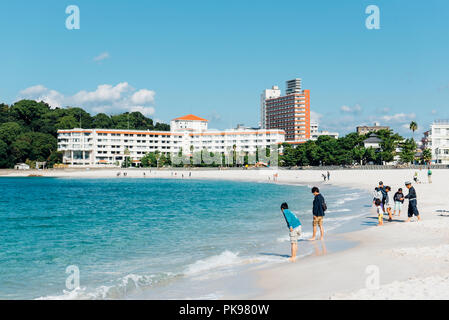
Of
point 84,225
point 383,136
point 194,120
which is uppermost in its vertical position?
point 194,120

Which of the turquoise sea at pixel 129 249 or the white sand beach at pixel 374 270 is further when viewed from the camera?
the turquoise sea at pixel 129 249

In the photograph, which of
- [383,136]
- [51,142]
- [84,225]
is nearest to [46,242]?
[84,225]

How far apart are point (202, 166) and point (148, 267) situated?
5095 inches

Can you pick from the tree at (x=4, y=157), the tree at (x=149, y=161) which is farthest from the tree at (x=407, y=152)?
the tree at (x=4, y=157)

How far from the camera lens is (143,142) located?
170250mm

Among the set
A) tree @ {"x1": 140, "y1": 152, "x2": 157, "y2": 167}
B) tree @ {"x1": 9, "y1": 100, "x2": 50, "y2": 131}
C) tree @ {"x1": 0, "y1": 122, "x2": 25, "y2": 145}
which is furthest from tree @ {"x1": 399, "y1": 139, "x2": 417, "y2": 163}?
tree @ {"x1": 9, "y1": 100, "x2": 50, "y2": 131}

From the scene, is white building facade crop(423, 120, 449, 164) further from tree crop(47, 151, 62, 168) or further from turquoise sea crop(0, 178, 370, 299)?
tree crop(47, 151, 62, 168)

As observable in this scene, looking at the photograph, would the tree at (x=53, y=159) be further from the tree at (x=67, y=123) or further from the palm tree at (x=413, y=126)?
the palm tree at (x=413, y=126)

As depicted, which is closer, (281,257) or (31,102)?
(281,257)

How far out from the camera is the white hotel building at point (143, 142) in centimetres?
15862

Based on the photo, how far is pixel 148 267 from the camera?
515 inches
